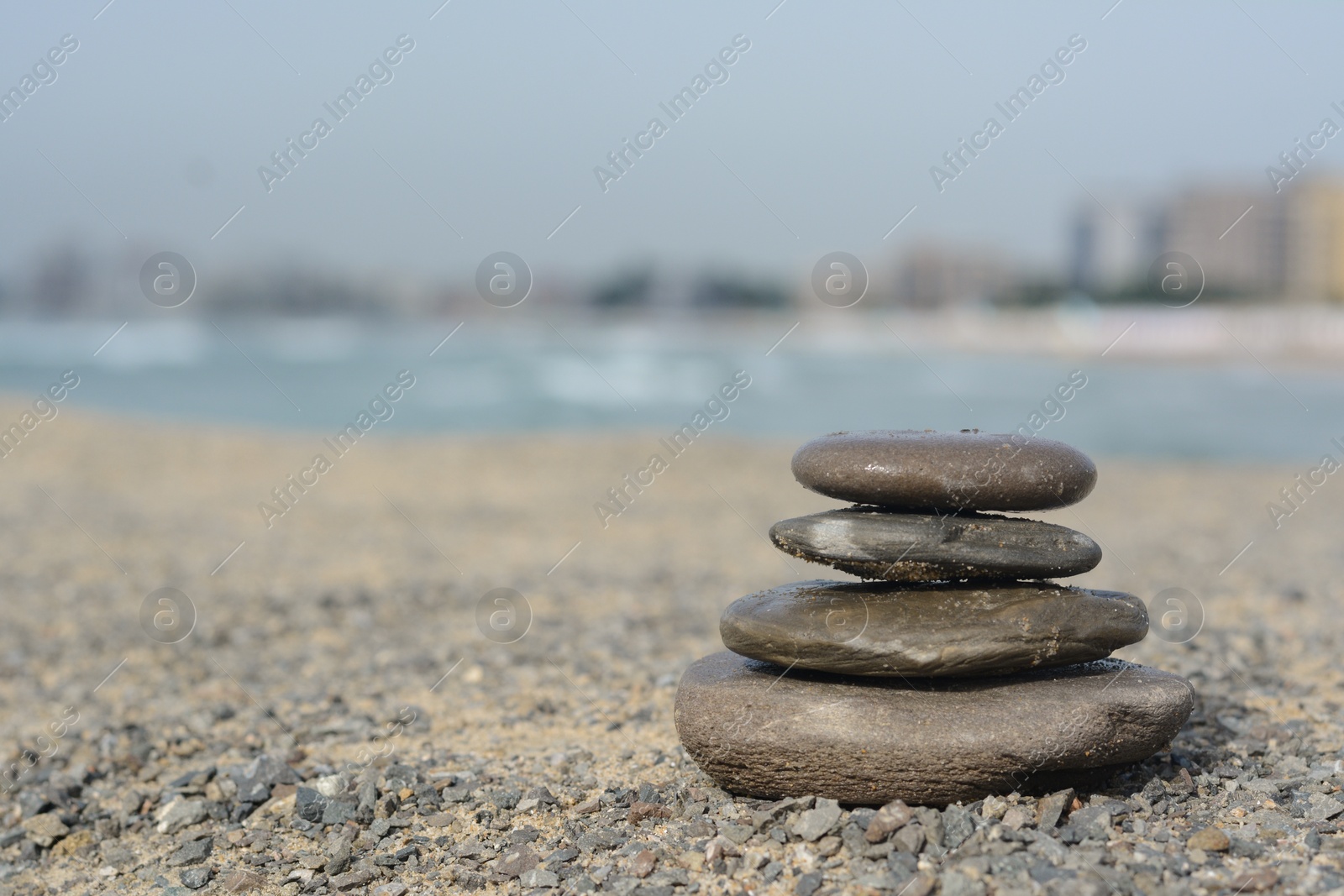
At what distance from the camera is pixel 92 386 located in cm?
5016

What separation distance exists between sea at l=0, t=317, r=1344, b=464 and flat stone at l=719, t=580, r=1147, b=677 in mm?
3817

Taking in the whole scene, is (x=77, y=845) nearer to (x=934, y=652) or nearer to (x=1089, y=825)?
(x=934, y=652)

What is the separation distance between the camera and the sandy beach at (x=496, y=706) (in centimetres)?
438

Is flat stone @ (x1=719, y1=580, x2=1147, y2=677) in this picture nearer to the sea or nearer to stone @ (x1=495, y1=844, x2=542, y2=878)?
stone @ (x1=495, y1=844, x2=542, y2=878)

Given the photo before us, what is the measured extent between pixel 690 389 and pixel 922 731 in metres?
44.6

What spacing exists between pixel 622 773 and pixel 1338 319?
84838mm

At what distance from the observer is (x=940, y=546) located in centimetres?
468

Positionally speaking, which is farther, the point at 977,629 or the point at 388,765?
the point at 388,765

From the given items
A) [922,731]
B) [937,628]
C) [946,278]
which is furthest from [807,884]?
[946,278]

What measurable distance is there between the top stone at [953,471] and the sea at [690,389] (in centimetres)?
379

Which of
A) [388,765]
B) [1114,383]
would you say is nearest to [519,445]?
[388,765]

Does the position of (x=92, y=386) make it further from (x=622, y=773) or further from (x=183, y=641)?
(x=622, y=773)

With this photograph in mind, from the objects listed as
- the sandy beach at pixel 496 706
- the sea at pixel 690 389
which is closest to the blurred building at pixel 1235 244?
the sea at pixel 690 389

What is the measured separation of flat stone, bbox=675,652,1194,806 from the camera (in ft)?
14.6
